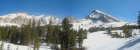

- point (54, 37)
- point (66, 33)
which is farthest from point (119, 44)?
point (54, 37)

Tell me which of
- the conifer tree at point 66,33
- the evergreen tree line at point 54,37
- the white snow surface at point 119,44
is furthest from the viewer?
the evergreen tree line at point 54,37

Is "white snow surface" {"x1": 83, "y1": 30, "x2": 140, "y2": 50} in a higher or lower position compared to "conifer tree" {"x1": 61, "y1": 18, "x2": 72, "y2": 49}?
lower

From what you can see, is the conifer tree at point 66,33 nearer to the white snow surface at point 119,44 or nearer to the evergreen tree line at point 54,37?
the evergreen tree line at point 54,37

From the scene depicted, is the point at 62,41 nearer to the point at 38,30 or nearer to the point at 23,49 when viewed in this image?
the point at 23,49

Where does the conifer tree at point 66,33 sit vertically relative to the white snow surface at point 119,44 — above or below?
above

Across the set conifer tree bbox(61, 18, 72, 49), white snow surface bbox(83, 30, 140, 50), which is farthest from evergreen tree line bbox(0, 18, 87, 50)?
white snow surface bbox(83, 30, 140, 50)

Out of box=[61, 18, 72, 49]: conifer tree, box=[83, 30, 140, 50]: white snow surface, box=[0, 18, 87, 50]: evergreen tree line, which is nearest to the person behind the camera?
box=[83, 30, 140, 50]: white snow surface

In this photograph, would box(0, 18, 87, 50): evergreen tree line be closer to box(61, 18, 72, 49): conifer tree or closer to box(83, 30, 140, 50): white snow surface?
box(61, 18, 72, 49): conifer tree

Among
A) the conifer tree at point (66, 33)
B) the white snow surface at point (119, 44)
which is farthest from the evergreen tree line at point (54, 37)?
the white snow surface at point (119, 44)

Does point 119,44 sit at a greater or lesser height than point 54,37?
lesser

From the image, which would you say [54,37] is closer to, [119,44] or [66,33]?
[66,33]

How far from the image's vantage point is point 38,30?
353ft

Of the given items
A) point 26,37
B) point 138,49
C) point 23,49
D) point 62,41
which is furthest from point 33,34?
point 138,49

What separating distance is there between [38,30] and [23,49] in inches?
1613
